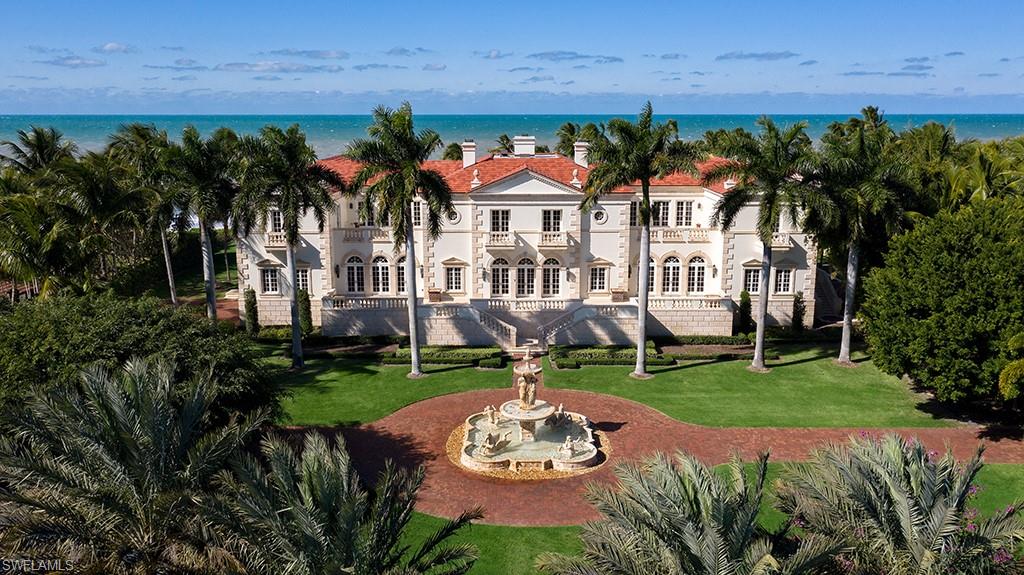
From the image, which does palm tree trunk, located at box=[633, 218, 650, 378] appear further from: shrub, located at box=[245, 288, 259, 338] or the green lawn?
shrub, located at box=[245, 288, 259, 338]

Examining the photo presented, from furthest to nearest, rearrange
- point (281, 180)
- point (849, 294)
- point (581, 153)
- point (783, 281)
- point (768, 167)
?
point (581, 153) → point (783, 281) → point (849, 294) → point (281, 180) → point (768, 167)

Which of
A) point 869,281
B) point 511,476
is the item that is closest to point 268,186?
point 511,476

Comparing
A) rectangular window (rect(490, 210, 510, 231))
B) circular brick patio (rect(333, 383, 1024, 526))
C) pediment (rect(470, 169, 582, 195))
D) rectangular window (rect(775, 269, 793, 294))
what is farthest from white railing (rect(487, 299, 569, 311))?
rectangular window (rect(775, 269, 793, 294))

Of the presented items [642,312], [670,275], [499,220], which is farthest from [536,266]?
[642,312]

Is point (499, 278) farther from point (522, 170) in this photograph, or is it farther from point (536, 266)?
point (522, 170)

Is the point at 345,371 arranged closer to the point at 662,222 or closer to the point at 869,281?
the point at 662,222

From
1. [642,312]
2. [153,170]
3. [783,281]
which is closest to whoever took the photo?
[642,312]

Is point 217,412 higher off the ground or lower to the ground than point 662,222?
lower

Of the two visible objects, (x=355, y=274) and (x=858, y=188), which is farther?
(x=355, y=274)
